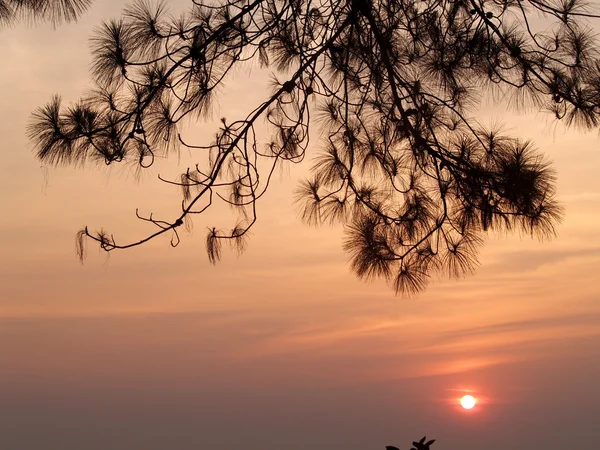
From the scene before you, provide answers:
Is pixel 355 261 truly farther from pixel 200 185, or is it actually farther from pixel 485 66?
pixel 485 66

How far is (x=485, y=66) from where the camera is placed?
14.1 ft

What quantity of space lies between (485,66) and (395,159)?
0.64 meters

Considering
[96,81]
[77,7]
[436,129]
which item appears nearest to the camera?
[77,7]

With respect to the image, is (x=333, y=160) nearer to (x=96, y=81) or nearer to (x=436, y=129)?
(x=436, y=129)

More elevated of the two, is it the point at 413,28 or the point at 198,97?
the point at 413,28

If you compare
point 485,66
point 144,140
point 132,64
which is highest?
point 485,66

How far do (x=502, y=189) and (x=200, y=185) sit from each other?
4.59 ft

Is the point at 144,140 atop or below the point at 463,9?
below

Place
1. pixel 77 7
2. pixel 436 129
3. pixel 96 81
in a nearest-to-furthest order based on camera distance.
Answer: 1. pixel 77 7
2. pixel 96 81
3. pixel 436 129

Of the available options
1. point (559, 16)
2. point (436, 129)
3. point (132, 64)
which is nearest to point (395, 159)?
point (436, 129)

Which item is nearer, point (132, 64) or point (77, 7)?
point (77, 7)

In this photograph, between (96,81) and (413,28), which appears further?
(413,28)

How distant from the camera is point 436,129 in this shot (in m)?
4.26

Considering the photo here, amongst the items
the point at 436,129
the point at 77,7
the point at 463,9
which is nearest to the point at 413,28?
the point at 463,9
